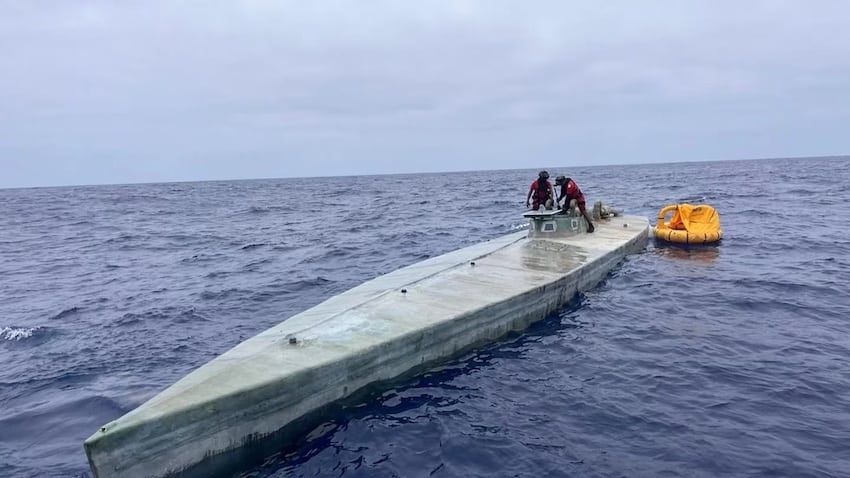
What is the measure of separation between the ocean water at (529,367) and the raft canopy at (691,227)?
21.6 inches

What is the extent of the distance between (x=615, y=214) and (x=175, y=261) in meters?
17.6

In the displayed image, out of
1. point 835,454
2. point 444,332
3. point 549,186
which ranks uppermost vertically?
point 549,186

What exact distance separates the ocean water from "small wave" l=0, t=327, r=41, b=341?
63 mm

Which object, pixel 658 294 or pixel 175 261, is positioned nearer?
pixel 658 294

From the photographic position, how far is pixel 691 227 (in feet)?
65.6

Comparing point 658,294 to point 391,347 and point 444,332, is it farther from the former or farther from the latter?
point 391,347

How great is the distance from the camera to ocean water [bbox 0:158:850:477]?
6879mm

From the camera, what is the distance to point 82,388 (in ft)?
29.9

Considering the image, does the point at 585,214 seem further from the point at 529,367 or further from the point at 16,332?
the point at 16,332

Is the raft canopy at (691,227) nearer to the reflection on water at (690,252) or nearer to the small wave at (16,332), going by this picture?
the reflection on water at (690,252)

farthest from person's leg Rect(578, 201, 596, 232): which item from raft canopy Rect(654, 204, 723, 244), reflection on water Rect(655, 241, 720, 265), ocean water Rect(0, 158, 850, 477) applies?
raft canopy Rect(654, 204, 723, 244)

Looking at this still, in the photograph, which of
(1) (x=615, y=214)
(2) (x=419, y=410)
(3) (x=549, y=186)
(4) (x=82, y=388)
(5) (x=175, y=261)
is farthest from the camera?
(1) (x=615, y=214)

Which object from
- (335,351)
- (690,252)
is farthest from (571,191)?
(335,351)

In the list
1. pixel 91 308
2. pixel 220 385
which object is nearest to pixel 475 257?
pixel 220 385
